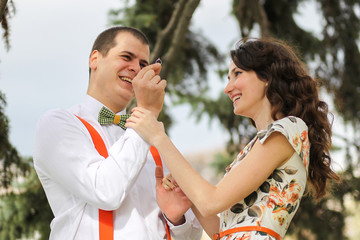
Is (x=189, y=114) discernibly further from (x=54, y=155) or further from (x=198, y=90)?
(x=54, y=155)

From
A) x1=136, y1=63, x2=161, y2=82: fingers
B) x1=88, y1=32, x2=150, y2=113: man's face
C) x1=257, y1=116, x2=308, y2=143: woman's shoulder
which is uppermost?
x1=136, y1=63, x2=161, y2=82: fingers

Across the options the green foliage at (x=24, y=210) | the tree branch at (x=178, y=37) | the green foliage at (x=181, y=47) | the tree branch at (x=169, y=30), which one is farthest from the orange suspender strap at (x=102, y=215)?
the green foliage at (x=181, y=47)

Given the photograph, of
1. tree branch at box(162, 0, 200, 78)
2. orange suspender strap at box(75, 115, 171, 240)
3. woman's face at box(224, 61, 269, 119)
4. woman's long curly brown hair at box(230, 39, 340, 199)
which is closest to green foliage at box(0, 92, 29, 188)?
orange suspender strap at box(75, 115, 171, 240)

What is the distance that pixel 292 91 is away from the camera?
7.63 ft

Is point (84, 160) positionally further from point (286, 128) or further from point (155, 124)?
point (286, 128)

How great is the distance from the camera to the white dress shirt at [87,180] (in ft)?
6.49

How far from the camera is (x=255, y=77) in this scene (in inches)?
92.2

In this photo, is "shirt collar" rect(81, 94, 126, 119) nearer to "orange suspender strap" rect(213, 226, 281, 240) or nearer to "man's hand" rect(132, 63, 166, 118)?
"man's hand" rect(132, 63, 166, 118)

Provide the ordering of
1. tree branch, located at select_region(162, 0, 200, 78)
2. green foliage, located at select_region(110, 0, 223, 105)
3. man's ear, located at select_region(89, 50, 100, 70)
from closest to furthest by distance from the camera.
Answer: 1. man's ear, located at select_region(89, 50, 100, 70)
2. tree branch, located at select_region(162, 0, 200, 78)
3. green foliage, located at select_region(110, 0, 223, 105)

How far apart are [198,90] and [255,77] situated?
3.52 metres

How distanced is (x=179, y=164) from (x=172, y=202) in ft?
0.86

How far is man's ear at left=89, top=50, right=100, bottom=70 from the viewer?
2652mm

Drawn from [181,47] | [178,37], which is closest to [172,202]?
[178,37]

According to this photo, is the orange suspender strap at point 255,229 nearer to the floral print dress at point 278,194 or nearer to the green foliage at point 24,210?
the floral print dress at point 278,194
